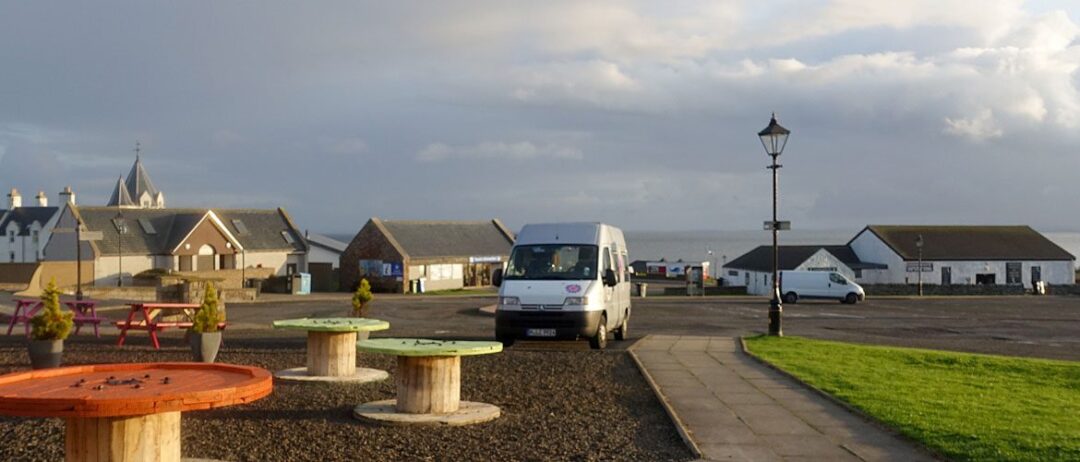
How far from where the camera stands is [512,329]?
18.9m

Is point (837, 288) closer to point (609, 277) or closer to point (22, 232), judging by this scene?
point (609, 277)

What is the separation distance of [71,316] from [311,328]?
4756mm

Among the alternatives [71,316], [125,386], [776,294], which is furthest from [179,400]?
[776,294]

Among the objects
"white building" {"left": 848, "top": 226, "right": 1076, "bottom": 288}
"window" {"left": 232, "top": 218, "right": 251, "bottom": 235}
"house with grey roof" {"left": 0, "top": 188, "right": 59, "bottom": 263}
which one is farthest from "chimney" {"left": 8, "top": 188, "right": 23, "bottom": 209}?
"white building" {"left": 848, "top": 226, "right": 1076, "bottom": 288}

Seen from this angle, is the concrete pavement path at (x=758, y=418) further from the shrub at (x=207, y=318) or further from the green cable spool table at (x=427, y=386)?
the shrub at (x=207, y=318)

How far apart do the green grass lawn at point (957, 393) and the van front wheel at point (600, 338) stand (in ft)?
10.0

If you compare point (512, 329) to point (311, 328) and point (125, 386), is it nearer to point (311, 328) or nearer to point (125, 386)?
point (311, 328)

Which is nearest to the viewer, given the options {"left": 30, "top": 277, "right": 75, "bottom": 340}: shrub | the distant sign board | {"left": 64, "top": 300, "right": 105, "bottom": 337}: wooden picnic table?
{"left": 30, "top": 277, "right": 75, "bottom": 340}: shrub

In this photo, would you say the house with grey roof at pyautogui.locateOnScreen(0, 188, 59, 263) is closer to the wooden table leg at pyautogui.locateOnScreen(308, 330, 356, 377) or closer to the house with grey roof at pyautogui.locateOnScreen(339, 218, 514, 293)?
the house with grey roof at pyautogui.locateOnScreen(339, 218, 514, 293)

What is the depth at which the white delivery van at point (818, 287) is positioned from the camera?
50406 mm

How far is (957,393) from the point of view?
12836mm

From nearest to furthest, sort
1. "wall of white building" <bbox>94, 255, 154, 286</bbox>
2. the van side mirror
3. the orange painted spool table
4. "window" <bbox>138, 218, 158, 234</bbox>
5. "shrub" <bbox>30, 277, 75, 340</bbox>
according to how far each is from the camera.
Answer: the orange painted spool table, "shrub" <bbox>30, 277, 75, 340</bbox>, the van side mirror, "wall of white building" <bbox>94, 255, 154, 286</bbox>, "window" <bbox>138, 218, 158, 234</bbox>

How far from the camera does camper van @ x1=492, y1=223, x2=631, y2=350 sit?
18688mm

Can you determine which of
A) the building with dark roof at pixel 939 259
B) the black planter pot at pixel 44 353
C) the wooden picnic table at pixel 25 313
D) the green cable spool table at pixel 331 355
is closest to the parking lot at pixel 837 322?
the wooden picnic table at pixel 25 313
